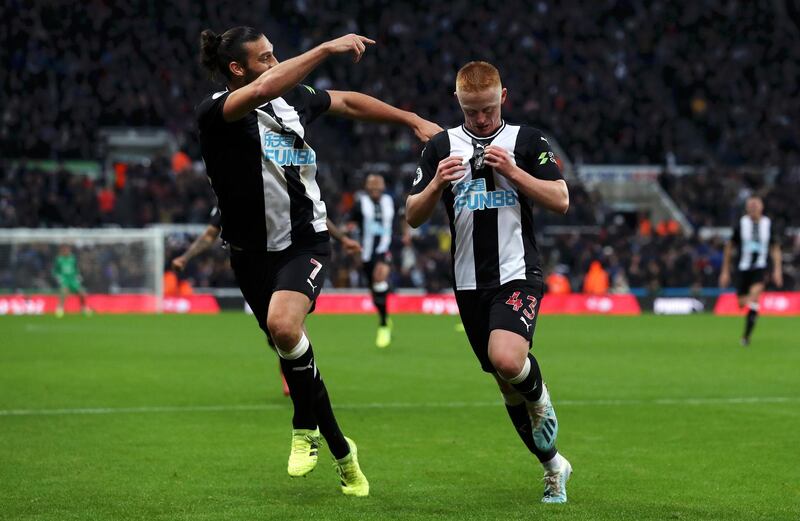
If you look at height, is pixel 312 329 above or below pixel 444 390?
below

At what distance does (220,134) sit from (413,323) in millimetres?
18555

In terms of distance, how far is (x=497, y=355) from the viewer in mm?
6074

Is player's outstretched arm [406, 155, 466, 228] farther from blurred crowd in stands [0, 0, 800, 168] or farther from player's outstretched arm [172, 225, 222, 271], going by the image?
blurred crowd in stands [0, 0, 800, 168]

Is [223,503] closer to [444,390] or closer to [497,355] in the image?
[497,355]

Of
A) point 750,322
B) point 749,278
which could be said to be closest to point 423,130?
point 750,322

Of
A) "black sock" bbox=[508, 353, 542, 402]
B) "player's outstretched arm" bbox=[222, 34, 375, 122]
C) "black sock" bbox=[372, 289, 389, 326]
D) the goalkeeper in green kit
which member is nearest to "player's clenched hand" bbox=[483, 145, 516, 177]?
"player's outstretched arm" bbox=[222, 34, 375, 122]

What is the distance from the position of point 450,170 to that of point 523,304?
799 mm

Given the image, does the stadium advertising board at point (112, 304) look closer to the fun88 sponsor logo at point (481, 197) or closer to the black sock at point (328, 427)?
the black sock at point (328, 427)

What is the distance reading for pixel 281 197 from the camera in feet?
22.0

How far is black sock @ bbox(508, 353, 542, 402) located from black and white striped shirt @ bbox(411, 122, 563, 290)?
468 millimetres

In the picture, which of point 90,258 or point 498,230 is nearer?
point 498,230

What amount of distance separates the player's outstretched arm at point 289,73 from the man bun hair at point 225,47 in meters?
0.49

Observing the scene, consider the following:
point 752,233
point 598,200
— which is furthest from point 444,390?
point 598,200

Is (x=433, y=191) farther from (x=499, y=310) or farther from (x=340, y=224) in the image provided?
(x=340, y=224)
